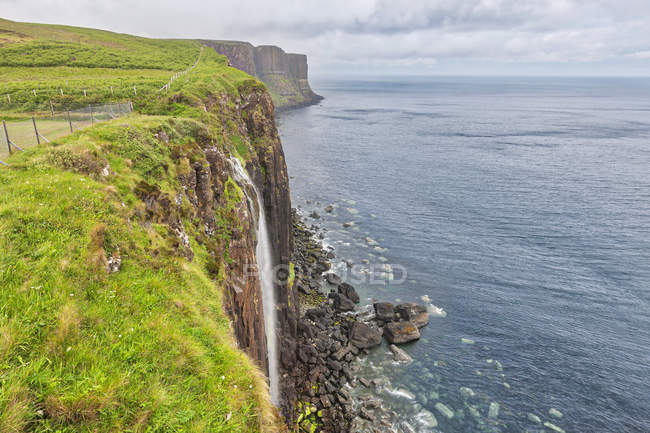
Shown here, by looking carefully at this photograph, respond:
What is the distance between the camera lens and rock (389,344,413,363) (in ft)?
118

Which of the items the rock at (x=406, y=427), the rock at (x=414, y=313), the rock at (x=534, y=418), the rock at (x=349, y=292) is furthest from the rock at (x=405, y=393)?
the rock at (x=349, y=292)

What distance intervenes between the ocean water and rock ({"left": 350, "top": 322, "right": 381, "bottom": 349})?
1975 mm

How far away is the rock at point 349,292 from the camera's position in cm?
4522

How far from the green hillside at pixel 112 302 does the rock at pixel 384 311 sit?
26910 millimetres

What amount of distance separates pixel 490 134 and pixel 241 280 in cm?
15539

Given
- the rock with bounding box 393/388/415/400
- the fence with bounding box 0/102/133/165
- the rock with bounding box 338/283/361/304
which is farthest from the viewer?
the rock with bounding box 338/283/361/304

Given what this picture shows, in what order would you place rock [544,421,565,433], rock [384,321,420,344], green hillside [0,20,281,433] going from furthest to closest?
rock [384,321,420,344]
rock [544,421,565,433]
green hillside [0,20,281,433]

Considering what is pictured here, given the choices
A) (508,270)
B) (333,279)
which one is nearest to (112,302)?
(333,279)

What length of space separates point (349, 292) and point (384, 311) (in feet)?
19.0

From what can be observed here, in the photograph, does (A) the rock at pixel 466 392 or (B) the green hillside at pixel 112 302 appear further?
(A) the rock at pixel 466 392

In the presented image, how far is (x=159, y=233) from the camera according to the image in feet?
47.5

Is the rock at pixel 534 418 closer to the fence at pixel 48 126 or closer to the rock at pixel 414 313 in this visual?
the rock at pixel 414 313

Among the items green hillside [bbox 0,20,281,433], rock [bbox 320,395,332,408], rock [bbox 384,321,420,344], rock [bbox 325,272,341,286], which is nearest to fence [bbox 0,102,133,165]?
green hillside [bbox 0,20,281,433]

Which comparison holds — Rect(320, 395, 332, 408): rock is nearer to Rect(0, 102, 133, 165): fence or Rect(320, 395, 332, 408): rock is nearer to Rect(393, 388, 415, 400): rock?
Rect(393, 388, 415, 400): rock
